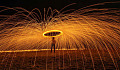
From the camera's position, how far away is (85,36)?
7699 mm

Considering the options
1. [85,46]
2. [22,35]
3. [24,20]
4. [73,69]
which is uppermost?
[24,20]

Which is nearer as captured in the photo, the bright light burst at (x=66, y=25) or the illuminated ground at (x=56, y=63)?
the illuminated ground at (x=56, y=63)

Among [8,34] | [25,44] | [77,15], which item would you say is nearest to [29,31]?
[8,34]

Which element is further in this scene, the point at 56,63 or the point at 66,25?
the point at 66,25

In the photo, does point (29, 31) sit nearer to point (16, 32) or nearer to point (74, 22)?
point (16, 32)

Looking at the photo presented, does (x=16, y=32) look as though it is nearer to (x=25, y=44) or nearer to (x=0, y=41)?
(x=0, y=41)

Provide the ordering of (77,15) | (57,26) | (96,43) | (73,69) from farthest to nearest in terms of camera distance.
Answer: (96,43) → (57,26) → (77,15) → (73,69)

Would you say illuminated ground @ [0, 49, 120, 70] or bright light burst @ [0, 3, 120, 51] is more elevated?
bright light burst @ [0, 3, 120, 51]

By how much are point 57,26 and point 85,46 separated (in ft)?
12.5

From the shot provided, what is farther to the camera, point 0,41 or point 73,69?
point 0,41

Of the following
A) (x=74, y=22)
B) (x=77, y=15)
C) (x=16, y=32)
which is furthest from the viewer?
(x=16, y=32)

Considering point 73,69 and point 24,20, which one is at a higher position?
point 24,20

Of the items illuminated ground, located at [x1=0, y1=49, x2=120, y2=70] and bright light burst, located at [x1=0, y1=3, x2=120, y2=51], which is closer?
illuminated ground, located at [x1=0, y1=49, x2=120, y2=70]

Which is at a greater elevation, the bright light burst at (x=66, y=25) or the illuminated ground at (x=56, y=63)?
the bright light burst at (x=66, y=25)
